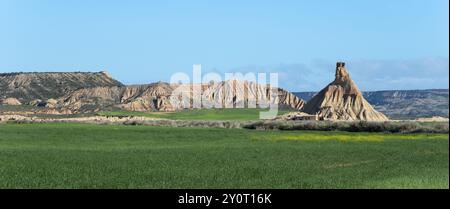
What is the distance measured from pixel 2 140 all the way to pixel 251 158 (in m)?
30.1

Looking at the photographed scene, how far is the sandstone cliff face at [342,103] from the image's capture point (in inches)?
5827

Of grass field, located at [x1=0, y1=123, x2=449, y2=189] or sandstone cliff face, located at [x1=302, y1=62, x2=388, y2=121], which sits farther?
sandstone cliff face, located at [x1=302, y1=62, x2=388, y2=121]

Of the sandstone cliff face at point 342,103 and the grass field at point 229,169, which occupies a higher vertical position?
the sandstone cliff face at point 342,103

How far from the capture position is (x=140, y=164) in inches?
1308

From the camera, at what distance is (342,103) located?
15238 cm

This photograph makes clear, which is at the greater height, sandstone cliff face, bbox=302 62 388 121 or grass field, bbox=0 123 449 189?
sandstone cliff face, bbox=302 62 388 121

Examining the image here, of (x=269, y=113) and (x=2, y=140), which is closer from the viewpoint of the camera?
(x=2, y=140)

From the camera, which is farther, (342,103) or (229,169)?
(342,103)

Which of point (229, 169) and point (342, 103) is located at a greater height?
point (342, 103)

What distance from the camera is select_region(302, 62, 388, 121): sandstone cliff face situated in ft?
486

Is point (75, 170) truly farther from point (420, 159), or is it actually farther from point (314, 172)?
point (420, 159)
